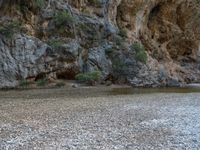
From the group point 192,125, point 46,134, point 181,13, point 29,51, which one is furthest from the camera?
point 181,13

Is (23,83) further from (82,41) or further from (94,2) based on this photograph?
(94,2)

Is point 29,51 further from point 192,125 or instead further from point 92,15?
point 192,125

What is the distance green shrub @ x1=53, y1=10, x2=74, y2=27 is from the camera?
3188 cm

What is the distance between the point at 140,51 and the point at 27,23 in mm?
12787

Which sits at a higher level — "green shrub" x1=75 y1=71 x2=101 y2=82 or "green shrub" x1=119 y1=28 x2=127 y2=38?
"green shrub" x1=119 y1=28 x2=127 y2=38

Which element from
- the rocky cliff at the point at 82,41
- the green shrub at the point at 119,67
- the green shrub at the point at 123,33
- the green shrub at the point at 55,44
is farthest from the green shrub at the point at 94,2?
the green shrub at the point at 55,44

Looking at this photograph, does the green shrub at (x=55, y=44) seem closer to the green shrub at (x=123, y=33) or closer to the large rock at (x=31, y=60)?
the large rock at (x=31, y=60)

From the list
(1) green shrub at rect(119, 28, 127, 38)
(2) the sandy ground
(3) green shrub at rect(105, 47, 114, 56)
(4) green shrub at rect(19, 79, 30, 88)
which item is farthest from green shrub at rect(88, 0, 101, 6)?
(2) the sandy ground

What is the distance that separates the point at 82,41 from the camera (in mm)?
34438

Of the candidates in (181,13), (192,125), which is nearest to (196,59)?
(181,13)

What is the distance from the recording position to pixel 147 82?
119 feet

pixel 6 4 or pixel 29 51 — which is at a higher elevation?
pixel 6 4

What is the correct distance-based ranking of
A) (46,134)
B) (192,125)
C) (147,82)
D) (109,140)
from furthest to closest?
1. (147,82)
2. (192,125)
3. (46,134)
4. (109,140)

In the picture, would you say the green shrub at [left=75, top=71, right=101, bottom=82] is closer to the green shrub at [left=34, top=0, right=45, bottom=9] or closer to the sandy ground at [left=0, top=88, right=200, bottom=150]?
the green shrub at [left=34, top=0, right=45, bottom=9]
